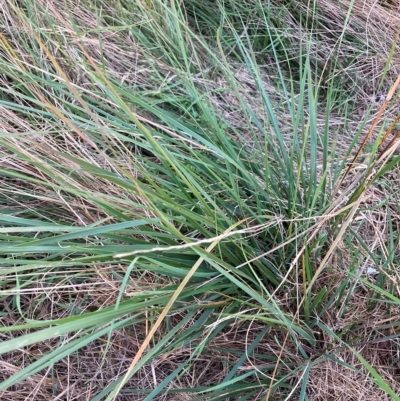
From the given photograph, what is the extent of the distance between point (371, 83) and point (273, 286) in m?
0.83

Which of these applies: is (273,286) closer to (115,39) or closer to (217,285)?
(217,285)

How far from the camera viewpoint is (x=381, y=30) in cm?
141

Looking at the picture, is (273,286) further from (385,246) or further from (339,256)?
(385,246)

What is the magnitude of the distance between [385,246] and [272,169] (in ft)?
0.97

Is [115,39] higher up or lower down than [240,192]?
higher up

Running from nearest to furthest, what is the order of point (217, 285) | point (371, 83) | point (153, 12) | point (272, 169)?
1. point (217, 285)
2. point (272, 169)
3. point (153, 12)
4. point (371, 83)

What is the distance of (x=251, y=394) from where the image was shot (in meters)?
0.85

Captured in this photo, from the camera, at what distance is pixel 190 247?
672mm

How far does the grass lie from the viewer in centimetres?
73

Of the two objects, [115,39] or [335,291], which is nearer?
[335,291]

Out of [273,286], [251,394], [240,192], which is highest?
[240,192]

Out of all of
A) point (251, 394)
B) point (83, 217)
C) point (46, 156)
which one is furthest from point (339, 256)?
point (46, 156)

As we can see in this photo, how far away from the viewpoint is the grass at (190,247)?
Answer: 734 mm

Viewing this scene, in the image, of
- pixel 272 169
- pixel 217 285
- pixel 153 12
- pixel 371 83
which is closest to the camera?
pixel 217 285
